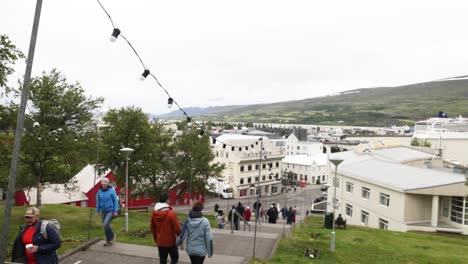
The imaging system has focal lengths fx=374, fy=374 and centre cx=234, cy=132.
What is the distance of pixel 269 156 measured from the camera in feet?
237

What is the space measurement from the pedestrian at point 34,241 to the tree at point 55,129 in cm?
817

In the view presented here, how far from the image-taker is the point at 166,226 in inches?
304

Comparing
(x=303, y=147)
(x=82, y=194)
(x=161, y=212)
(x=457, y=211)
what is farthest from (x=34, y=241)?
(x=303, y=147)

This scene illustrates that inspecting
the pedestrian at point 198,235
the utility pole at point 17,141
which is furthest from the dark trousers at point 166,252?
the utility pole at point 17,141

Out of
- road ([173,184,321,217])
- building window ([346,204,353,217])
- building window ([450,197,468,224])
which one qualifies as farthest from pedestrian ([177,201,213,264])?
road ([173,184,321,217])

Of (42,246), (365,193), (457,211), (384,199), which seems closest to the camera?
(42,246)

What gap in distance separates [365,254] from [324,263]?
2556 mm

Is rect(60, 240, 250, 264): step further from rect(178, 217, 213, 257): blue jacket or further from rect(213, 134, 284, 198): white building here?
rect(213, 134, 284, 198): white building

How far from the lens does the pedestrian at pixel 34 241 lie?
6.06m

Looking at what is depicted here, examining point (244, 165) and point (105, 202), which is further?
point (244, 165)

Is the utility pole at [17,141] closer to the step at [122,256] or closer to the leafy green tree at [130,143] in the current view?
the step at [122,256]

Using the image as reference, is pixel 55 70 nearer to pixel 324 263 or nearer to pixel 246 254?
pixel 246 254

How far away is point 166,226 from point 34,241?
248 centimetres

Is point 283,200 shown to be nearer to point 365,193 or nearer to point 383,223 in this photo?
point 365,193
